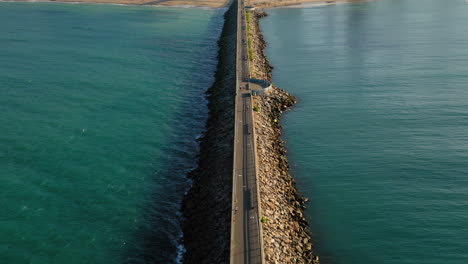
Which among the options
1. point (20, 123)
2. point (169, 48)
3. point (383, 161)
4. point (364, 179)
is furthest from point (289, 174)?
point (169, 48)

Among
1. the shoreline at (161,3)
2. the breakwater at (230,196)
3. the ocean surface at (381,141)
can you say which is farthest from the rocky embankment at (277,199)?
the shoreline at (161,3)

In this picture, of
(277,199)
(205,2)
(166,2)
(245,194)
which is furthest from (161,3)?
(245,194)

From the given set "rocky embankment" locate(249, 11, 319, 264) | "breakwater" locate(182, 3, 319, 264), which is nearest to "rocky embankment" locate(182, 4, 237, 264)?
"breakwater" locate(182, 3, 319, 264)

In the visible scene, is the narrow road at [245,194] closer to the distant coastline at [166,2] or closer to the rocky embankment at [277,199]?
the rocky embankment at [277,199]

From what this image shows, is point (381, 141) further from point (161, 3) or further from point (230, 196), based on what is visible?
point (161, 3)

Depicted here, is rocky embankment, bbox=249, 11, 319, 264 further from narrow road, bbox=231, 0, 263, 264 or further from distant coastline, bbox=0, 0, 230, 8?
distant coastline, bbox=0, 0, 230, 8
